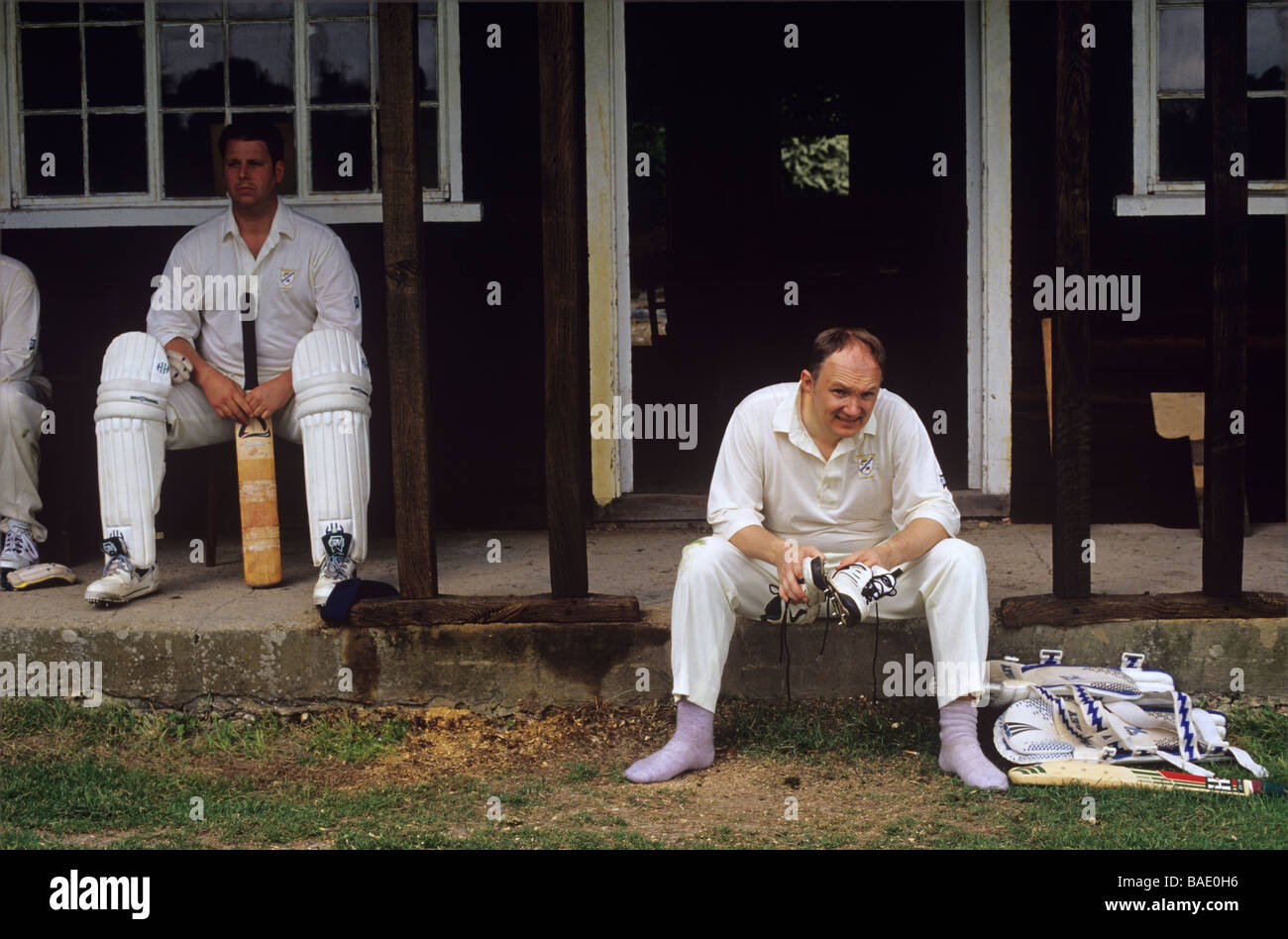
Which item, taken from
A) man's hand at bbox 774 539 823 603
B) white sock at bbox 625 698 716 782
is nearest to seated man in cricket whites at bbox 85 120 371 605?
white sock at bbox 625 698 716 782

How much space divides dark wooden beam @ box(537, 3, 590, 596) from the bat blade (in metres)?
1.17

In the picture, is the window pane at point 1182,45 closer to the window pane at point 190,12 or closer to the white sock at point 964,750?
the white sock at point 964,750

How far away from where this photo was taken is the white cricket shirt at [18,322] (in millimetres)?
5219

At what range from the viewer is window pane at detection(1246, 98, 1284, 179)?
18.6ft

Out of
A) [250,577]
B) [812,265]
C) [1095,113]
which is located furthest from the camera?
[812,265]

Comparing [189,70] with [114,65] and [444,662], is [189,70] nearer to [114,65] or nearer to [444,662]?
[114,65]

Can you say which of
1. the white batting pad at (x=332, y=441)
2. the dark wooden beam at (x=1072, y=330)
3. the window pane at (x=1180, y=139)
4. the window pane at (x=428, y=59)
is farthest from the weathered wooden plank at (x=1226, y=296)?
the window pane at (x=428, y=59)

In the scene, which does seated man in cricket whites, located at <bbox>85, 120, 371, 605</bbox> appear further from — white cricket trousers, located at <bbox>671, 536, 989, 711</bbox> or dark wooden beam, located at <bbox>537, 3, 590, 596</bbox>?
white cricket trousers, located at <bbox>671, 536, 989, 711</bbox>

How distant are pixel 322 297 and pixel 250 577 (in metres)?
1.09

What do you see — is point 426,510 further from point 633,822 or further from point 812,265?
point 812,265

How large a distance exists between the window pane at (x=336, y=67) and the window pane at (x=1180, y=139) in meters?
3.40

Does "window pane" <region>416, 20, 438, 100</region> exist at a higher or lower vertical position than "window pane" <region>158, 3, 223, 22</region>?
lower

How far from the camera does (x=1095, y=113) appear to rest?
5.69 m

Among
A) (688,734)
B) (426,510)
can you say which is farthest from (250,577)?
(688,734)
